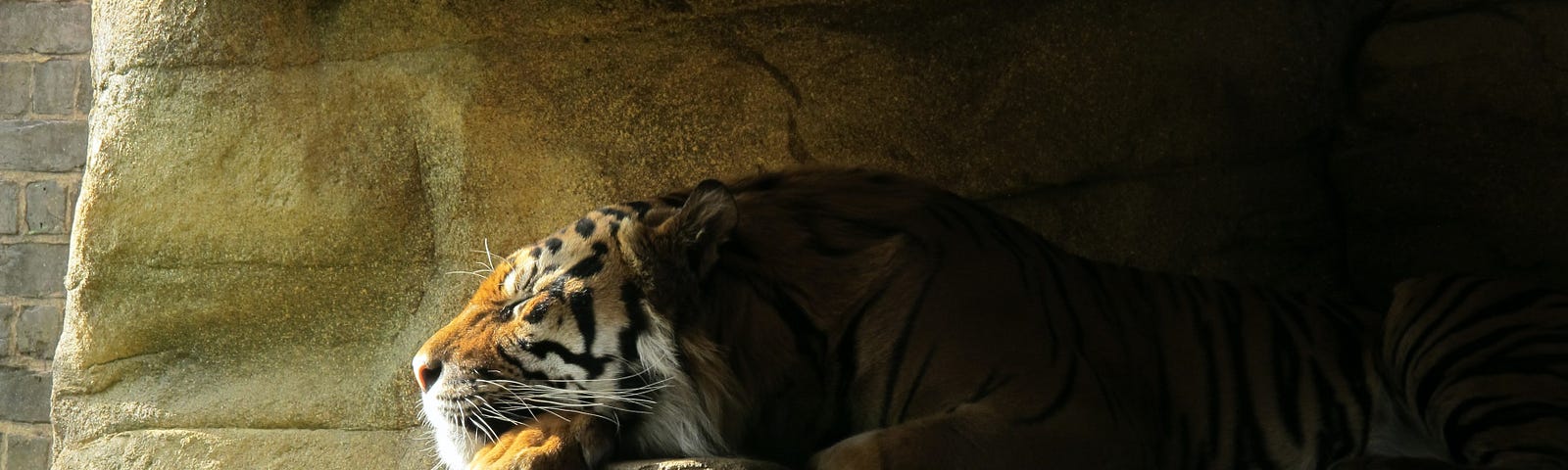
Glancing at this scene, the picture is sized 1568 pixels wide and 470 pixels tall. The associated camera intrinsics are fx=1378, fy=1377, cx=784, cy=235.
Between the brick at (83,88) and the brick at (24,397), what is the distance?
1273 mm

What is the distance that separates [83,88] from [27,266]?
882 mm

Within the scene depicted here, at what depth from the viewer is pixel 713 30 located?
10.3 ft

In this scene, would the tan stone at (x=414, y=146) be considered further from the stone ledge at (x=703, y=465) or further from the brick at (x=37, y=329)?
the brick at (x=37, y=329)

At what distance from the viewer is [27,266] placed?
6504 millimetres

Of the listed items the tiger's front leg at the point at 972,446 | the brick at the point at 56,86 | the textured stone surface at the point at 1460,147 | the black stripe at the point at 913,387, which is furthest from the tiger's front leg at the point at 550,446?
the brick at the point at 56,86

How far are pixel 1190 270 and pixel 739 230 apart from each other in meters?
1.48

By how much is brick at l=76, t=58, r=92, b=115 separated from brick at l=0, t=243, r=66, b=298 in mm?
666

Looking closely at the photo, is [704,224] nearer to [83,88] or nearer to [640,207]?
[640,207]

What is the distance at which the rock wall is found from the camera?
319 cm

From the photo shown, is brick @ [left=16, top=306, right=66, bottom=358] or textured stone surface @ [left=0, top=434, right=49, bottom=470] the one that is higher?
brick @ [left=16, top=306, right=66, bottom=358]

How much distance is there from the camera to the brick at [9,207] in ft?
21.3

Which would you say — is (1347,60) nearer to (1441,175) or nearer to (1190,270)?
(1441,175)

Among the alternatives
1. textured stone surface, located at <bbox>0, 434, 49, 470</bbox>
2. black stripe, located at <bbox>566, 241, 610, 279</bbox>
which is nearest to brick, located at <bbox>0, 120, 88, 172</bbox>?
textured stone surface, located at <bbox>0, 434, 49, 470</bbox>

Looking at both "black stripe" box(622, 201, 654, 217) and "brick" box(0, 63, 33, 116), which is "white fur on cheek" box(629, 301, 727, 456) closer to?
"black stripe" box(622, 201, 654, 217)
